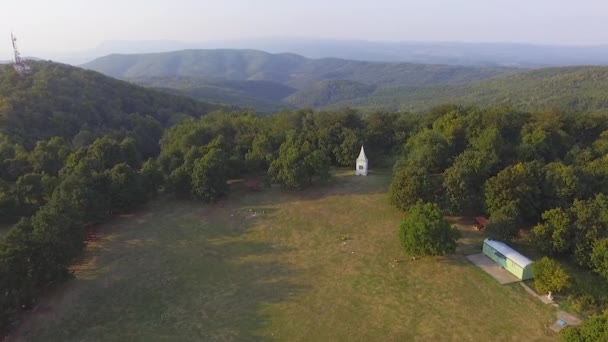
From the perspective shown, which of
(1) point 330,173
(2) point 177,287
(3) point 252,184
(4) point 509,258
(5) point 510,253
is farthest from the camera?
(1) point 330,173

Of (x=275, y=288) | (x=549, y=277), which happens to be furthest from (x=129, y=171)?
(x=549, y=277)

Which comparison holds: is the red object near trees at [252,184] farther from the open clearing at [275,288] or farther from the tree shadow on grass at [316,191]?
the open clearing at [275,288]

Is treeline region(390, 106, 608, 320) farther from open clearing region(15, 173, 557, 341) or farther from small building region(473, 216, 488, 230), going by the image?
open clearing region(15, 173, 557, 341)

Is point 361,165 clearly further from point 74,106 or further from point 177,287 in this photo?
point 74,106

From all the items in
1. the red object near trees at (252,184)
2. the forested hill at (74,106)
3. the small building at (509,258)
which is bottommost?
the small building at (509,258)

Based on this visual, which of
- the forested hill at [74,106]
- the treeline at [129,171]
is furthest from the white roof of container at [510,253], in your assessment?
the forested hill at [74,106]
